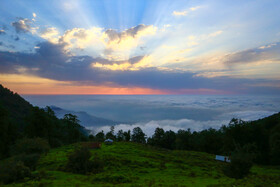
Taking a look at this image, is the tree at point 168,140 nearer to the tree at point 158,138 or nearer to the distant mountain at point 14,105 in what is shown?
the tree at point 158,138

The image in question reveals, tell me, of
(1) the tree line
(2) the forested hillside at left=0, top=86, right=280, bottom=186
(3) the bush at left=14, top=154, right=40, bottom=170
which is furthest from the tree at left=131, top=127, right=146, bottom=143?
(3) the bush at left=14, top=154, right=40, bottom=170

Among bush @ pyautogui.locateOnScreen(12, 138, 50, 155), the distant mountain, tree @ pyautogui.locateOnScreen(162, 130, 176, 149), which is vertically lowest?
tree @ pyautogui.locateOnScreen(162, 130, 176, 149)

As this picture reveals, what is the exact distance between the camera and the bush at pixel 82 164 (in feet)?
90.8

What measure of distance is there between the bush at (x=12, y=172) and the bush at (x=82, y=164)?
26.4ft

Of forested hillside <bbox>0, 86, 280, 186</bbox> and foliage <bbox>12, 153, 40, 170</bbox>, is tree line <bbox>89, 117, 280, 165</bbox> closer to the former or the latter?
forested hillside <bbox>0, 86, 280, 186</bbox>

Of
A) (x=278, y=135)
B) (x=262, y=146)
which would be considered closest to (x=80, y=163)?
(x=278, y=135)

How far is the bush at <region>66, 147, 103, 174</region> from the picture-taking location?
90.8ft

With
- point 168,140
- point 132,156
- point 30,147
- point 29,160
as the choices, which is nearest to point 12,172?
point 29,160

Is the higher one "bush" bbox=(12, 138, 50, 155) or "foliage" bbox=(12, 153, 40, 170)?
"bush" bbox=(12, 138, 50, 155)

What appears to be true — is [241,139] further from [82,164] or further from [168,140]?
[82,164]

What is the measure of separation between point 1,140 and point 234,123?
259ft

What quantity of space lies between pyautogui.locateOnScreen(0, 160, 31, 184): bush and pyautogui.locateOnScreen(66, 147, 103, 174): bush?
804 cm

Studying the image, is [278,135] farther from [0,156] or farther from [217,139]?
[0,156]

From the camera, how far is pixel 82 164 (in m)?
28.3
